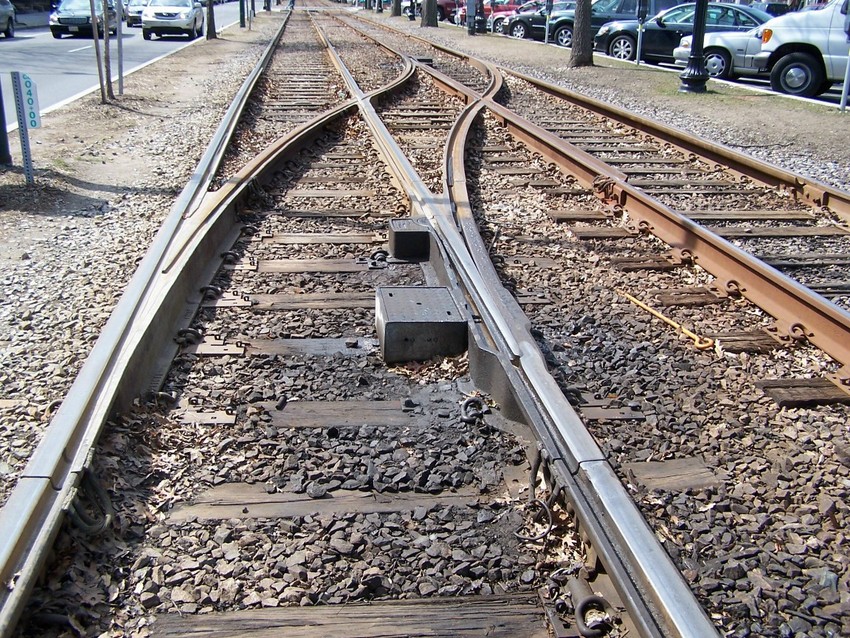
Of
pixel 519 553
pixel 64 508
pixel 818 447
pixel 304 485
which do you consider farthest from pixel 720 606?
pixel 64 508

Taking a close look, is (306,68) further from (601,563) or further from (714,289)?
(601,563)

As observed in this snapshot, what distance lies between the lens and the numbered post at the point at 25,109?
23.9 feet

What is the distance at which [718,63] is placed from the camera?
17.5 metres

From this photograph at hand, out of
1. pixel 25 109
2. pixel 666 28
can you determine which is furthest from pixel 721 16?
pixel 25 109

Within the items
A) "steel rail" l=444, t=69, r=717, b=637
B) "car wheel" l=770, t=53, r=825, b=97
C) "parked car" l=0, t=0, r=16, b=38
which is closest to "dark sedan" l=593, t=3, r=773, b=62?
"car wheel" l=770, t=53, r=825, b=97

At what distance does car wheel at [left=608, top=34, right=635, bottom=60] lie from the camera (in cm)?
2208

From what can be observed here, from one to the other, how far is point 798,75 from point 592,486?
14.4m

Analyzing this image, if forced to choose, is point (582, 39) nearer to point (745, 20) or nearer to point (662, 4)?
point (745, 20)

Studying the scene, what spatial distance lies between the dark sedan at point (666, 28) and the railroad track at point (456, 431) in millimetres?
14760

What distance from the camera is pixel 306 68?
17.8m

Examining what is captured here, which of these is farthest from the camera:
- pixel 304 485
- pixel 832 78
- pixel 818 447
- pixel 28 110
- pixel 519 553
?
pixel 832 78

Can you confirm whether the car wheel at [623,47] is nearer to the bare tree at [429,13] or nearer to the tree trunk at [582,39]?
the tree trunk at [582,39]

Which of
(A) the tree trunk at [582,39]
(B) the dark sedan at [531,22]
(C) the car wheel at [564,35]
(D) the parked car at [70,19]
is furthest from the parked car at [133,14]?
(A) the tree trunk at [582,39]

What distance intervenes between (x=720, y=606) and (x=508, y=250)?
11.7 ft
